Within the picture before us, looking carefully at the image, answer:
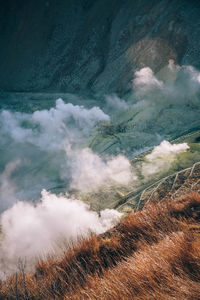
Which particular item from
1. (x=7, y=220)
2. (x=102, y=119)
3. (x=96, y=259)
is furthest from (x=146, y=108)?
(x=7, y=220)

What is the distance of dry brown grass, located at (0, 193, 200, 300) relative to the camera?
108 centimetres

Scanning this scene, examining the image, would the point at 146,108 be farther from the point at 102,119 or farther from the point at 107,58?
the point at 107,58

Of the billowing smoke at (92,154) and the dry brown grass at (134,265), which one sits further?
the billowing smoke at (92,154)

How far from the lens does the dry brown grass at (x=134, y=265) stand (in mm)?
1084

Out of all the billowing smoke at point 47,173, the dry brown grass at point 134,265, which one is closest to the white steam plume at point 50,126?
the billowing smoke at point 47,173

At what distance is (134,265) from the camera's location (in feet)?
4.34

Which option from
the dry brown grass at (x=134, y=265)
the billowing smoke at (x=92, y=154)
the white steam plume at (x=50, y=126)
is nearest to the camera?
the dry brown grass at (x=134, y=265)

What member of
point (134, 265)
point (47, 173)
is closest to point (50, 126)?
point (47, 173)

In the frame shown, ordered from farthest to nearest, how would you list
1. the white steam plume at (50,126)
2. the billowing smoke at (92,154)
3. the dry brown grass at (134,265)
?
the white steam plume at (50,126), the billowing smoke at (92,154), the dry brown grass at (134,265)

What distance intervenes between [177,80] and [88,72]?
32.8 ft

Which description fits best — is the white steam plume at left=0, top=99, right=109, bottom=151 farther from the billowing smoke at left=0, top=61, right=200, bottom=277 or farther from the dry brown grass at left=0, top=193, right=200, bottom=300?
the dry brown grass at left=0, top=193, right=200, bottom=300

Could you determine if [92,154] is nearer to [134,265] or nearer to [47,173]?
[47,173]

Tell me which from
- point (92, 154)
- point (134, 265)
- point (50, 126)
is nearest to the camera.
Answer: point (134, 265)

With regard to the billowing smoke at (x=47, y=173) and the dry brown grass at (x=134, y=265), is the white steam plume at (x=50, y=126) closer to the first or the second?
the billowing smoke at (x=47, y=173)
